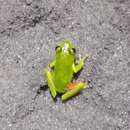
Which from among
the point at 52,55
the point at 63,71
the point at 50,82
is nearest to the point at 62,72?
the point at 63,71

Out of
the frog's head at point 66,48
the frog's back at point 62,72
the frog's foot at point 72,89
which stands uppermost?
the frog's head at point 66,48

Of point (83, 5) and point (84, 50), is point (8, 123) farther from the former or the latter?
point (83, 5)

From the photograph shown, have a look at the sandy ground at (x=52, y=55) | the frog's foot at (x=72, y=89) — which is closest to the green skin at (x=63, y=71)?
the frog's foot at (x=72, y=89)

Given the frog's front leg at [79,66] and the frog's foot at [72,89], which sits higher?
the frog's front leg at [79,66]

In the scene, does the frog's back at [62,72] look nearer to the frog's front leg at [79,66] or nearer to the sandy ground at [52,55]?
the frog's front leg at [79,66]

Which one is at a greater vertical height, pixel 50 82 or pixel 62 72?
pixel 62 72

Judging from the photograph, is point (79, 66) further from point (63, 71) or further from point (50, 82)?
point (50, 82)

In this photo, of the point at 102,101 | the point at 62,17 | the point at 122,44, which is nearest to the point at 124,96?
the point at 102,101
